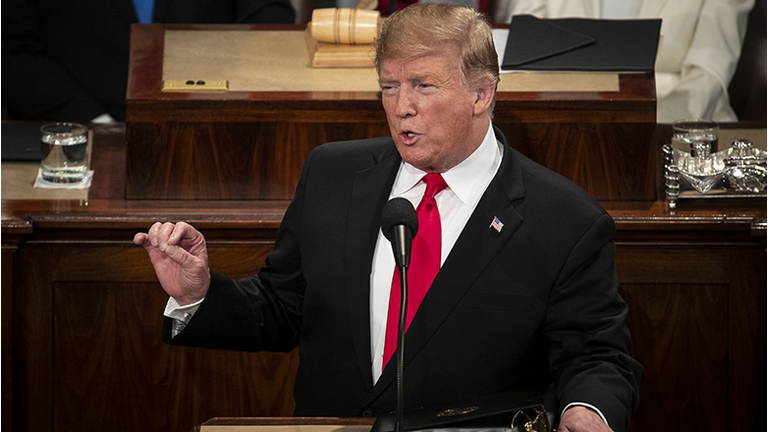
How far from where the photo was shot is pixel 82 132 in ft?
9.04

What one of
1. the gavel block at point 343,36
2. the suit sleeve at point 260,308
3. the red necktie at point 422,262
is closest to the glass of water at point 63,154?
the gavel block at point 343,36

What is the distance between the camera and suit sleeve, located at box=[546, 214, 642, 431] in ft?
5.45

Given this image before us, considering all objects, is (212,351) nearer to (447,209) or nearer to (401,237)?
(447,209)

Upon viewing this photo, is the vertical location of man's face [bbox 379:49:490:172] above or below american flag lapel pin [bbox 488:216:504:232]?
above

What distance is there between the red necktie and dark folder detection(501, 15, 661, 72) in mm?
1042

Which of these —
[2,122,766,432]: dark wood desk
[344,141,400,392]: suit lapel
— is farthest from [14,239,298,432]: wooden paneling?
[344,141,400,392]: suit lapel

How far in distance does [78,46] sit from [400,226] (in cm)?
274

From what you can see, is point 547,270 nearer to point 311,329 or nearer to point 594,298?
point 594,298

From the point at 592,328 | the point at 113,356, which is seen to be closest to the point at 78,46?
the point at 113,356

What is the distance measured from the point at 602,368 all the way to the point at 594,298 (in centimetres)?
12

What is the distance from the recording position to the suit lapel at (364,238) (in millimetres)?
1817

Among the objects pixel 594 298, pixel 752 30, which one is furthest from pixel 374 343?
pixel 752 30

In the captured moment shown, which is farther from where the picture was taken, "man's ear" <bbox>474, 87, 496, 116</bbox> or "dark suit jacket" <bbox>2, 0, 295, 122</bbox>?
"dark suit jacket" <bbox>2, 0, 295, 122</bbox>

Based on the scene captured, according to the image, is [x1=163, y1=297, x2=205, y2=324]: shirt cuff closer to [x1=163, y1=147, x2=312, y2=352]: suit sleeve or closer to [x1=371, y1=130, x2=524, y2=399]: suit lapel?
[x1=163, y1=147, x2=312, y2=352]: suit sleeve
